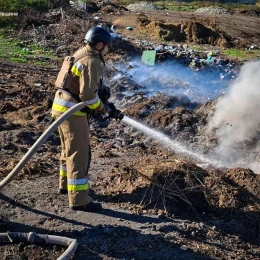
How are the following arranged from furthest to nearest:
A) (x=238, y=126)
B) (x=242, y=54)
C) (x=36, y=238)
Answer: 1. (x=242, y=54)
2. (x=238, y=126)
3. (x=36, y=238)

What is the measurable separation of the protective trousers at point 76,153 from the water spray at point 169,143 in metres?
3.09

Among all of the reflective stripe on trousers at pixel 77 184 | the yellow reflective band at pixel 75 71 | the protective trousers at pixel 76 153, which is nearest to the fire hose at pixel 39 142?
the protective trousers at pixel 76 153

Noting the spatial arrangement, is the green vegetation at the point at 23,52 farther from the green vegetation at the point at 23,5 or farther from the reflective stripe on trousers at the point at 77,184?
the reflective stripe on trousers at the point at 77,184

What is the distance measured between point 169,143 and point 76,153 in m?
3.56

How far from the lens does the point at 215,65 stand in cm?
1447

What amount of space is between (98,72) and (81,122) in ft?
1.84

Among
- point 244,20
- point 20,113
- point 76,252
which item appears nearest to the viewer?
point 76,252

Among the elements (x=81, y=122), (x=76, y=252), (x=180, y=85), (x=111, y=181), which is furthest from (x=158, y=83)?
(x=76, y=252)

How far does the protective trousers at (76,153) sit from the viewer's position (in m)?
4.70

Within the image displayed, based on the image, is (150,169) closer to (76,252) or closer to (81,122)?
(81,122)

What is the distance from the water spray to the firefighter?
309 cm

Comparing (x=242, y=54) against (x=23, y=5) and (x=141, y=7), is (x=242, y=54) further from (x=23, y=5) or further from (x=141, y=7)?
(x=141, y=7)

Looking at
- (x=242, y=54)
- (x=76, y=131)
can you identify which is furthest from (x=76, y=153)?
(x=242, y=54)

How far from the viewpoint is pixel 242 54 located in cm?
1598
